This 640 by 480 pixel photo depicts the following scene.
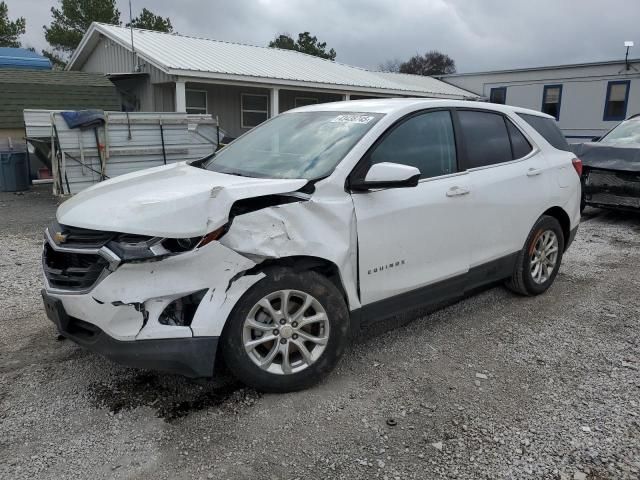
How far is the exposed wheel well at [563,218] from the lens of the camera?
479cm

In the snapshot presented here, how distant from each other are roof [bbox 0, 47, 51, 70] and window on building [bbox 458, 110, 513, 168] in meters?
16.9

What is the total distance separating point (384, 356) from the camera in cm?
361

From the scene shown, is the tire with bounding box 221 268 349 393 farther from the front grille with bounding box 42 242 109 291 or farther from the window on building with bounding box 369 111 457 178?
the window on building with bounding box 369 111 457 178

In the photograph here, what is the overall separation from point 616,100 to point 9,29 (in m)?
30.6

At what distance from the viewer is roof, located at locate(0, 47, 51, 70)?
16406mm

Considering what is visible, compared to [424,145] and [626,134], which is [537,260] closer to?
[424,145]

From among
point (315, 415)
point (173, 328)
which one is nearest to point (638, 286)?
point (315, 415)

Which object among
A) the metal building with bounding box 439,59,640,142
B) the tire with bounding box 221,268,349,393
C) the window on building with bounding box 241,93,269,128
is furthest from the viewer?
the metal building with bounding box 439,59,640,142

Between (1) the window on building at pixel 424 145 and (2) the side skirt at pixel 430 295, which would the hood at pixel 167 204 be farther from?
(2) the side skirt at pixel 430 295

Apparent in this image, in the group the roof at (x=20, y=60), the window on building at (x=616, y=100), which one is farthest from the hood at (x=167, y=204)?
the window on building at (x=616, y=100)

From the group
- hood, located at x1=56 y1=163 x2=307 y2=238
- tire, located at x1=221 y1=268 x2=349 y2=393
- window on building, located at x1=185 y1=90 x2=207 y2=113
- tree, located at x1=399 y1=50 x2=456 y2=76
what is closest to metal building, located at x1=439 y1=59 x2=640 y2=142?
window on building, located at x1=185 y1=90 x2=207 y2=113

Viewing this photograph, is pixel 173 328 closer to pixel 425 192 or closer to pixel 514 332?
pixel 425 192

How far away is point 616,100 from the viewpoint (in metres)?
19.1

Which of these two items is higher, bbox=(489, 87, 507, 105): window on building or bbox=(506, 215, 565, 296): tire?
bbox=(489, 87, 507, 105): window on building
